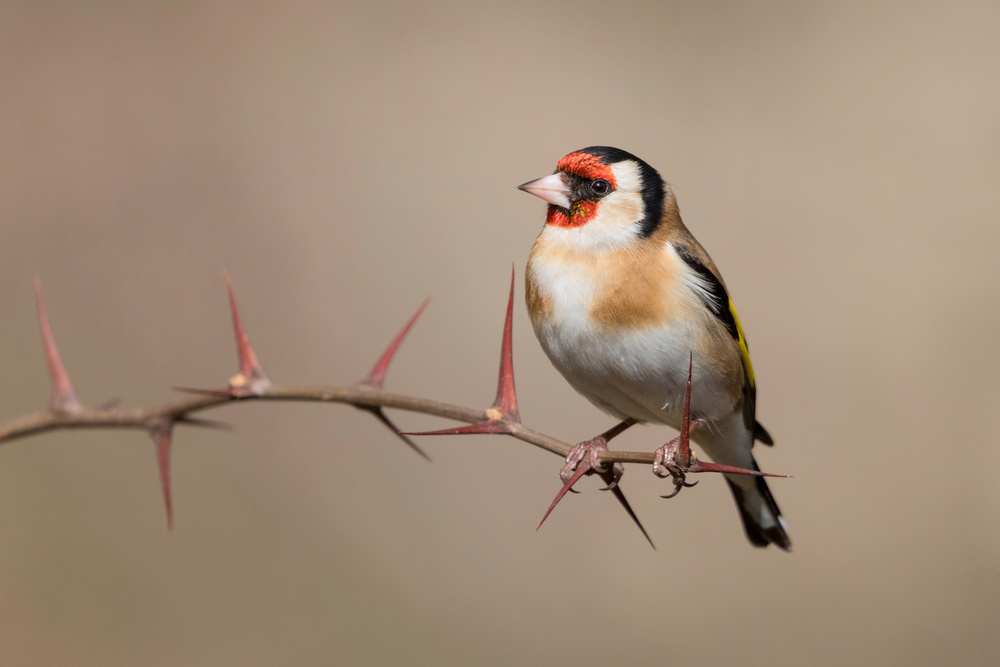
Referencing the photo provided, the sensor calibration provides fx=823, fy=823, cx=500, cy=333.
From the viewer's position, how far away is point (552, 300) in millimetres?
2412

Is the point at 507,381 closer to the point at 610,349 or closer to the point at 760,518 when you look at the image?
the point at 610,349

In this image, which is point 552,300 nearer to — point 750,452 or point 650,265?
point 650,265

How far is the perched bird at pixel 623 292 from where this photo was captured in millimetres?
2357

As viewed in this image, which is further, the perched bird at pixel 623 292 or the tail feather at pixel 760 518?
the tail feather at pixel 760 518

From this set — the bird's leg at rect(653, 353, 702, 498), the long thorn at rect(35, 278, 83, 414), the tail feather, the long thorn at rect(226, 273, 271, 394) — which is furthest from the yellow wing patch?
the long thorn at rect(35, 278, 83, 414)

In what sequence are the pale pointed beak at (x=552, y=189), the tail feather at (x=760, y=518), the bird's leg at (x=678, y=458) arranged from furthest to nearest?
the tail feather at (x=760, y=518) < the pale pointed beak at (x=552, y=189) < the bird's leg at (x=678, y=458)

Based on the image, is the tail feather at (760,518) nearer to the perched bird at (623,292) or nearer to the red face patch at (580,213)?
the perched bird at (623,292)

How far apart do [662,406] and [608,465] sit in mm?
331

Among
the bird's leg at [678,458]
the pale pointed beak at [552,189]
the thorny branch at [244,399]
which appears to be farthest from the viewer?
the pale pointed beak at [552,189]

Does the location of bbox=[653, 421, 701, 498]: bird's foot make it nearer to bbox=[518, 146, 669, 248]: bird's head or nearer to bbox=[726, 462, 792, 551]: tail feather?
bbox=[518, 146, 669, 248]: bird's head

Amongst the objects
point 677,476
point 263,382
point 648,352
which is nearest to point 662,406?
point 648,352

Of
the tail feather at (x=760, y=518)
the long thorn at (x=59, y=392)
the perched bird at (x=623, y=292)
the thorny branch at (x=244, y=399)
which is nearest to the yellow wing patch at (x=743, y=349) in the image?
the perched bird at (x=623, y=292)

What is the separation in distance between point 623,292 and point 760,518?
131 centimetres

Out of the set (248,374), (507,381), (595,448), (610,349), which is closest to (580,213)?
(610,349)
